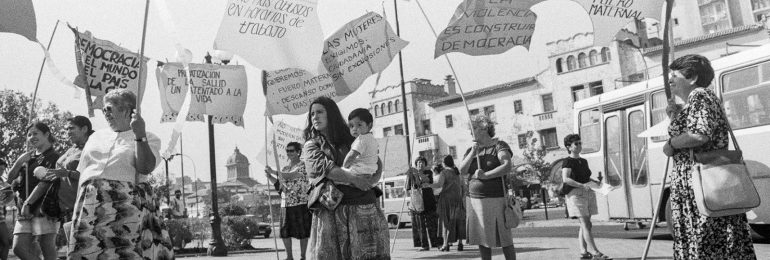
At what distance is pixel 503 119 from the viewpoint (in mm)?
54531

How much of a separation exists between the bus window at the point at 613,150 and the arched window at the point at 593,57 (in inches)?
1439

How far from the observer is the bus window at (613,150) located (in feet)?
40.6

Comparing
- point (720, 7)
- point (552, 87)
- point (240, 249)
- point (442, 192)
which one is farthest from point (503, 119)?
point (442, 192)

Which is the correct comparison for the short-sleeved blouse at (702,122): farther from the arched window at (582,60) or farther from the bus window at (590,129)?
the arched window at (582,60)

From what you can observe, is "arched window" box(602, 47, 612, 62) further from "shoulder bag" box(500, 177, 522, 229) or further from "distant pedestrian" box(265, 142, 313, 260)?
"shoulder bag" box(500, 177, 522, 229)

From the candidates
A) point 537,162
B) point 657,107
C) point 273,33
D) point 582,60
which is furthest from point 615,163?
point 582,60

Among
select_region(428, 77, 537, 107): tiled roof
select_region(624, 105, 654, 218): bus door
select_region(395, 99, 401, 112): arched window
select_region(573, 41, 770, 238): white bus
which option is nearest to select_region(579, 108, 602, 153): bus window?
select_region(573, 41, 770, 238): white bus

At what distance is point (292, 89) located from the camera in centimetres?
884

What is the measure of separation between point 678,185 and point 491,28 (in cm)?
333

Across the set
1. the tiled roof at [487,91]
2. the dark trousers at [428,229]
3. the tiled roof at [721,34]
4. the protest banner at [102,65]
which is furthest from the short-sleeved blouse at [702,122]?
the tiled roof at [487,91]

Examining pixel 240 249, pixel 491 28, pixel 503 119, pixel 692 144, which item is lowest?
pixel 240 249

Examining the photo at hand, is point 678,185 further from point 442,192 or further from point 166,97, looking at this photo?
point 166,97

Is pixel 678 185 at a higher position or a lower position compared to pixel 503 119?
lower

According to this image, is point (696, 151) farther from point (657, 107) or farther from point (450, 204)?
point (657, 107)
